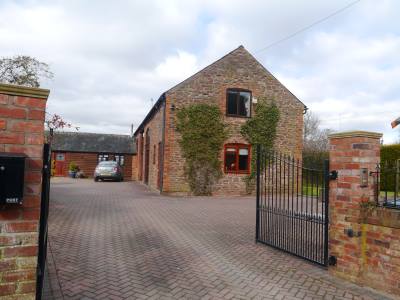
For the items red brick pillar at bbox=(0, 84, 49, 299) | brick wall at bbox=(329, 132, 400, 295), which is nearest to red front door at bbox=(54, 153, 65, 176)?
brick wall at bbox=(329, 132, 400, 295)

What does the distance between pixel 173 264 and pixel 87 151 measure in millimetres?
28726

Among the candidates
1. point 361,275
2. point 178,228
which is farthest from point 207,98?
point 361,275

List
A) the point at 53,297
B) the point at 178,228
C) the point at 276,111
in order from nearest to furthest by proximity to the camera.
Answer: the point at 53,297 < the point at 178,228 < the point at 276,111

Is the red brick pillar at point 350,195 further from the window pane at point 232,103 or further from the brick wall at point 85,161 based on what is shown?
the brick wall at point 85,161

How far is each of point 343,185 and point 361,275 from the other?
1.31 meters

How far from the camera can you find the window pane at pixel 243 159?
17812 mm

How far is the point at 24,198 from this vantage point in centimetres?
258

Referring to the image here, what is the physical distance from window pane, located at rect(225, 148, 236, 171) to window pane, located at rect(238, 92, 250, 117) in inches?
86.6

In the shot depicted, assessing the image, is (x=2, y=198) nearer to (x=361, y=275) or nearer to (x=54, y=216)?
(x=361, y=275)

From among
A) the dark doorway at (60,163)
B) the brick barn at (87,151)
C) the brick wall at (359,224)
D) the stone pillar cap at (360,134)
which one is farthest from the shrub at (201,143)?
the dark doorway at (60,163)

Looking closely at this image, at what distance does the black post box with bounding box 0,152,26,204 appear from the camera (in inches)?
94.3

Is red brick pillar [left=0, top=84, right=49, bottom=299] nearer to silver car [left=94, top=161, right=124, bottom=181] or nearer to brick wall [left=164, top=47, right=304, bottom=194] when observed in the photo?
brick wall [left=164, top=47, right=304, bottom=194]

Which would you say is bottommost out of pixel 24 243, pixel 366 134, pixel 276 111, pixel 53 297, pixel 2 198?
pixel 53 297

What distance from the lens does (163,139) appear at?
1678 cm
